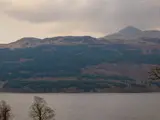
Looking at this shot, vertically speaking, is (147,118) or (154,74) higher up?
(154,74)

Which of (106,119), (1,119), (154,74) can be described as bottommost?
(106,119)

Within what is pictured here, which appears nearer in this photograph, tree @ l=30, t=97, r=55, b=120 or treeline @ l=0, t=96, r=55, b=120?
tree @ l=30, t=97, r=55, b=120

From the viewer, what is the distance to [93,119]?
389 feet

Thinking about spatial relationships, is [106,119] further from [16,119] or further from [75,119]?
[16,119]

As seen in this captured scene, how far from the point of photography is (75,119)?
378ft

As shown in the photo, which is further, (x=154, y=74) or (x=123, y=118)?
(x=123, y=118)

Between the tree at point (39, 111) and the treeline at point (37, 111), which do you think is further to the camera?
the treeline at point (37, 111)

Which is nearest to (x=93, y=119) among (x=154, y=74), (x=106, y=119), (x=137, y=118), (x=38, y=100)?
(x=106, y=119)

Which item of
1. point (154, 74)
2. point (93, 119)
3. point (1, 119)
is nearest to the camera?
point (154, 74)

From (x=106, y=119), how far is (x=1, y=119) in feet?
215

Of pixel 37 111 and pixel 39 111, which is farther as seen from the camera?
pixel 37 111

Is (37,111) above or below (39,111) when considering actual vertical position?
below

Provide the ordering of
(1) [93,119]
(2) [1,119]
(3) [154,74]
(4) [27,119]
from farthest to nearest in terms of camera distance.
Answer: (1) [93,119] → (4) [27,119] → (2) [1,119] → (3) [154,74]

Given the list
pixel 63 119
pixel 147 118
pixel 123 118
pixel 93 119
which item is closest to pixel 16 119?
pixel 63 119
